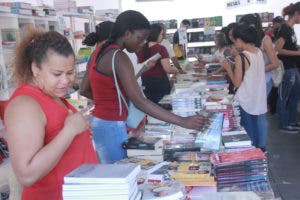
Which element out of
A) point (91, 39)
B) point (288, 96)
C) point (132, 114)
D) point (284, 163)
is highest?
point (91, 39)

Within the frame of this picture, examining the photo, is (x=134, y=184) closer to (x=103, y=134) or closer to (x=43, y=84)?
(x=43, y=84)

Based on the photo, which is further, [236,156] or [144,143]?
[144,143]

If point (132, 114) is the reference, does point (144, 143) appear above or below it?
below

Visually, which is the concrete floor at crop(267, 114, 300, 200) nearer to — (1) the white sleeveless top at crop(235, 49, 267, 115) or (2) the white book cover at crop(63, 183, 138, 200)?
(1) the white sleeveless top at crop(235, 49, 267, 115)

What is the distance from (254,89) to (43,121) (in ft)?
9.54

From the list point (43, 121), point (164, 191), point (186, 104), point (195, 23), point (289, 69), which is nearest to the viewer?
point (43, 121)

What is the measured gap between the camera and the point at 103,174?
1.06 meters

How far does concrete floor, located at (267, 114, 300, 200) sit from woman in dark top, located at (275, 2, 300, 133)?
240 mm

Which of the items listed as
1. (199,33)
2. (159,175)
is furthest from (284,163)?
(199,33)

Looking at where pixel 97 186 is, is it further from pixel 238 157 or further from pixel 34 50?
pixel 238 157

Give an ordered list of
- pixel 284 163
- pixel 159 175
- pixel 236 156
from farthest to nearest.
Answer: pixel 284 163, pixel 236 156, pixel 159 175

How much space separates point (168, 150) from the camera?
195 cm

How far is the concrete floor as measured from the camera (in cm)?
344

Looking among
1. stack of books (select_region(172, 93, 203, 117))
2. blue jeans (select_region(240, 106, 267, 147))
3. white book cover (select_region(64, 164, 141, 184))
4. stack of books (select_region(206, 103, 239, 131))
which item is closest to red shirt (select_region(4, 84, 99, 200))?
white book cover (select_region(64, 164, 141, 184))
